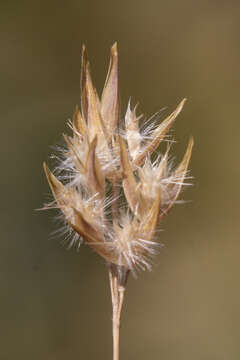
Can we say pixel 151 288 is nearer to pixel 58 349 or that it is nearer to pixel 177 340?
pixel 177 340

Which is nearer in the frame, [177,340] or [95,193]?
[95,193]

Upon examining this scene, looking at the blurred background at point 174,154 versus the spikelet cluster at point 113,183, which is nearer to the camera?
the spikelet cluster at point 113,183

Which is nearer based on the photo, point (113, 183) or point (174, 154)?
point (113, 183)

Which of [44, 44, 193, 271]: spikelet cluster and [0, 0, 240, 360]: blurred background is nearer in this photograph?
[44, 44, 193, 271]: spikelet cluster

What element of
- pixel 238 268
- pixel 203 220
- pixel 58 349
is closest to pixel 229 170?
pixel 203 220
